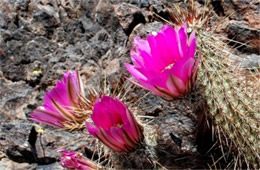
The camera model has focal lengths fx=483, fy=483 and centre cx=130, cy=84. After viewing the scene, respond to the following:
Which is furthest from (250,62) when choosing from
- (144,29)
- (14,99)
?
(14,99)

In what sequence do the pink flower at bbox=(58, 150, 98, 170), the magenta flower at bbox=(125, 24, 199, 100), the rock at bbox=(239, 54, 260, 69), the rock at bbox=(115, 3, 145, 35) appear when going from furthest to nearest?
the rock at bbox=(115, 3, 145, 35) < the rock at bbox=(239, 54, 260, 69) < the pink flower at bbox=(58, 150, 98, 170) < the magenta flower at bbox=(125, 24, 199, 100)

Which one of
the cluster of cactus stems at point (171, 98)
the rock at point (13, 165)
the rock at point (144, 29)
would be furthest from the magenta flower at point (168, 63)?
the rock at point (13, 165)

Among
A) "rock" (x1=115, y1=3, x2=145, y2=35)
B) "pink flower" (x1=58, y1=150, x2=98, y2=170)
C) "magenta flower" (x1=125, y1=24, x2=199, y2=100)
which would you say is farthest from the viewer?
"rock" (x1=115, y1=3, x2=145, y2=35)

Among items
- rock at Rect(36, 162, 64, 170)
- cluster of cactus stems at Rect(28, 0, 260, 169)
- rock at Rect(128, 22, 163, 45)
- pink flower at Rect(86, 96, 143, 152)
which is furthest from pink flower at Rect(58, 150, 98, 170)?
rock at Rect(128, 22, 163, 45)

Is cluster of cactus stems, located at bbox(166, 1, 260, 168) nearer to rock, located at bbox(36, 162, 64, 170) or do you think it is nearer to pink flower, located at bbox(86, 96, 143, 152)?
pink flower, located at bbox(86, 96, 143, 152)

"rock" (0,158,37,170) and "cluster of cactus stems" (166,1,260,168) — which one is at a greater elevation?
"cluster of cactus stems" (166,1,260,168)

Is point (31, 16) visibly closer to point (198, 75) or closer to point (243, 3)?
point (243, 3)

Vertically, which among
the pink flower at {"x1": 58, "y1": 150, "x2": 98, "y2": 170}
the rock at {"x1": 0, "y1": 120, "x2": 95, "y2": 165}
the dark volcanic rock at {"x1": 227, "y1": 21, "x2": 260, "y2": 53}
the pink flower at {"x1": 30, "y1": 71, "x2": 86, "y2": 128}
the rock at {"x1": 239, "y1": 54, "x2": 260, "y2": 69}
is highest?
the pink flower at {"x1": 30, "y1": 71, "x2": 86, "y2": 128}

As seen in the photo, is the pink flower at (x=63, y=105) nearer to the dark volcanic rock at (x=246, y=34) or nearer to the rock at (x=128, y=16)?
the rock at (x=128, y=16)
